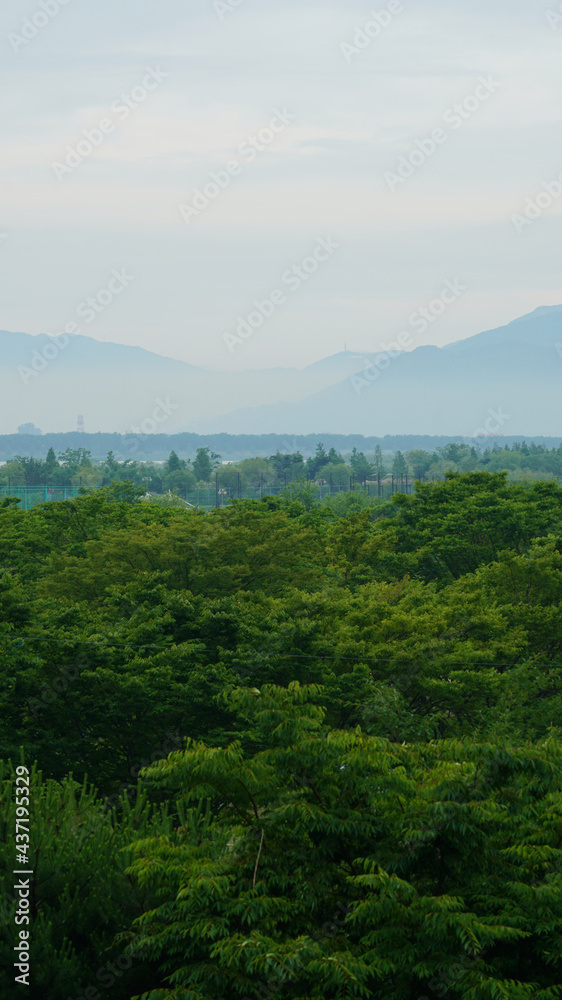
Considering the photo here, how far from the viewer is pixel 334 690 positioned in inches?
742

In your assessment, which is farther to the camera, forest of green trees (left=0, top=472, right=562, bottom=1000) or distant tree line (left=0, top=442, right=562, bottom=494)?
distant tree line (left=0, top=442, right=562, bottom=494)

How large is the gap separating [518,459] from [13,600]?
534ft

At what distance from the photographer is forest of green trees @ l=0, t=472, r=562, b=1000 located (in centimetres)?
755

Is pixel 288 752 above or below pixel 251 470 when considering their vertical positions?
below

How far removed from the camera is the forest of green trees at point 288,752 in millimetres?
7551

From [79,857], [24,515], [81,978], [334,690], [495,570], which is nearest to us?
[81,978]

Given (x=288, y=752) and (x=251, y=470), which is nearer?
(x=288, y=752)

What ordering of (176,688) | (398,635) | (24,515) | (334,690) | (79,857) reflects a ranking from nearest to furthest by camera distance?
1. (79,857)
2. (176,688)
3. (334,690)
4. (398,635)
5. (24,515)

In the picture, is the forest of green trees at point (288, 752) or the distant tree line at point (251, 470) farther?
the distant tree line at point (251, 470)

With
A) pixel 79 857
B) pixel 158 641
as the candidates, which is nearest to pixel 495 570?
pixel 158 641

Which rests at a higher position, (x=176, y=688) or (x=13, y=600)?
(x=13, y=600)

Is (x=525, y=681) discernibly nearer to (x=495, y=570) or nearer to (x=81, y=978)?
(x=495, y=570)

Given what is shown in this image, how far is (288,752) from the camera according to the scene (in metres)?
8.54

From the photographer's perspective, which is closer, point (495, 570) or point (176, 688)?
point (176, 688)
